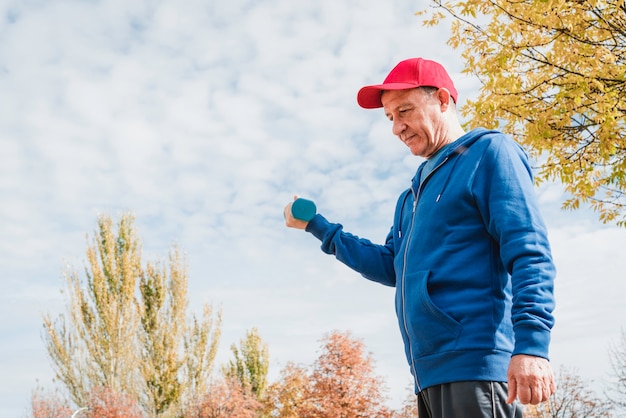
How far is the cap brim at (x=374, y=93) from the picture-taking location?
213 cm

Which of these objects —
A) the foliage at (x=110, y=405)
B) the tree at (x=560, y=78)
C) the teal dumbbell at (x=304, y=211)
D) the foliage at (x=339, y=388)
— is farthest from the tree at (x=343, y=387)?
the teal dumbbell at (x=304, y=211)

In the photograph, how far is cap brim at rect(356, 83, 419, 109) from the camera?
7.00 ft

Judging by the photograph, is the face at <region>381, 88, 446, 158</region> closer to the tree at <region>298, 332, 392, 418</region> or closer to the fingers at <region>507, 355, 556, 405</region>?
the fingers at <region>507, 355, 556, 405</region>

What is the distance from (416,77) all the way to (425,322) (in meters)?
0.82

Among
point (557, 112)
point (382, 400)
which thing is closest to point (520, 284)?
point (557, 112)

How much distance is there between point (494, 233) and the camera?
1.88 metres

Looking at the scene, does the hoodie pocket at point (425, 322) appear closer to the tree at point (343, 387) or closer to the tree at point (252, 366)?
the tree at point (343, 387)

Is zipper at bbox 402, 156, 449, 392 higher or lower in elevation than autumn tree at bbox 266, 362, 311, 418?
lower

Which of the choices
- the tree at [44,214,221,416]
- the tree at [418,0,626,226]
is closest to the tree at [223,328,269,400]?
the tree at [44,214,221,416]

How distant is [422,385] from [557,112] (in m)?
4.59

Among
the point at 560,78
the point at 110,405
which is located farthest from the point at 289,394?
the point at 560,78

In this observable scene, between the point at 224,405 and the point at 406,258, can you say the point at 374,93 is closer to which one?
the point at 406,258

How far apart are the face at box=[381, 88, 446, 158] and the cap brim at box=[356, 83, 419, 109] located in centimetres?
3

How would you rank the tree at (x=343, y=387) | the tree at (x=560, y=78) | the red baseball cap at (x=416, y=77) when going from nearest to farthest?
1. the red baseball cap at (x=416, y=77)
2. the tree at (x=560, y=78)
3. the tree at (x=343, y=387)
